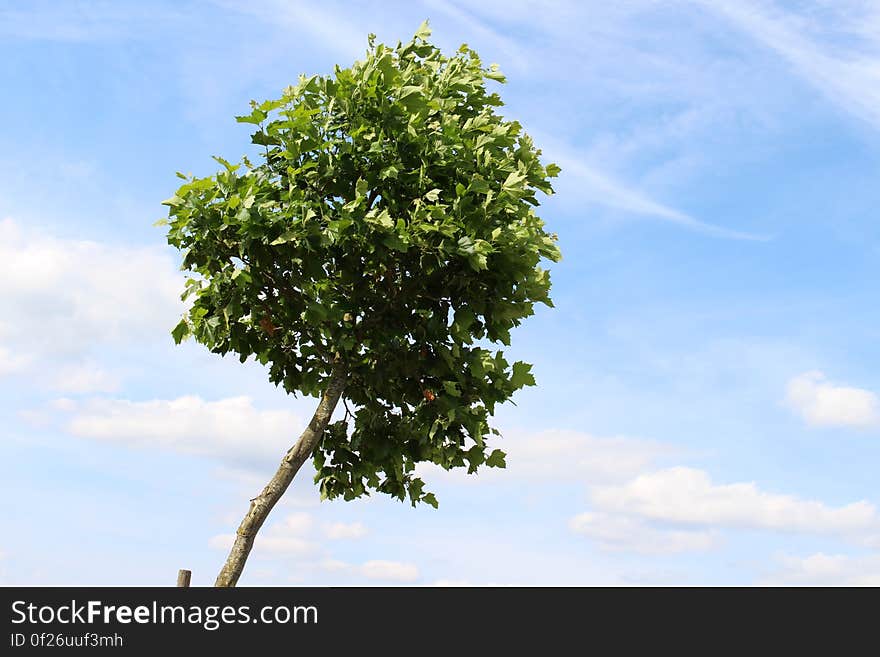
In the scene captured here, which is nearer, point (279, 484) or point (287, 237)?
point (287, 237)

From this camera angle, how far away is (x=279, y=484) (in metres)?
15.1

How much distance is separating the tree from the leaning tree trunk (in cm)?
3

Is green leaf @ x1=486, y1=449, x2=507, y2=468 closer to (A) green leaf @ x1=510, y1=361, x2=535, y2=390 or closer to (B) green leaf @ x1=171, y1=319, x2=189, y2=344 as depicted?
(A) green leaf @ x1=510, y1=361, x2=535, y2=390

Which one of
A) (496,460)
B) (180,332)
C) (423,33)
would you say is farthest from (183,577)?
(423,33)

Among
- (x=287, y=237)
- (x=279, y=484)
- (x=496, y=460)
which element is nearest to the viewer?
(x=287, y=237)

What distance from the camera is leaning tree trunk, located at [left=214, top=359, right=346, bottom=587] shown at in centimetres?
1462

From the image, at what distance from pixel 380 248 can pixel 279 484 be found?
15.4 ft

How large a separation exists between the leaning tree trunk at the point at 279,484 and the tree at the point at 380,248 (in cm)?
3

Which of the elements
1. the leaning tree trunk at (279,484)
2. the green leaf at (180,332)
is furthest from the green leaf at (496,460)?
→ the green leaf at (180,332)

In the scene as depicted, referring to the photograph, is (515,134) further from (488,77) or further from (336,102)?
(336,102)

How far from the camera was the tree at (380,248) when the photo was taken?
14.2 metres

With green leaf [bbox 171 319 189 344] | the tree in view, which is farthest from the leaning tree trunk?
green leaf [bbox 171 319 189 344]

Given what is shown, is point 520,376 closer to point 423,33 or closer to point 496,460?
point 496,460
